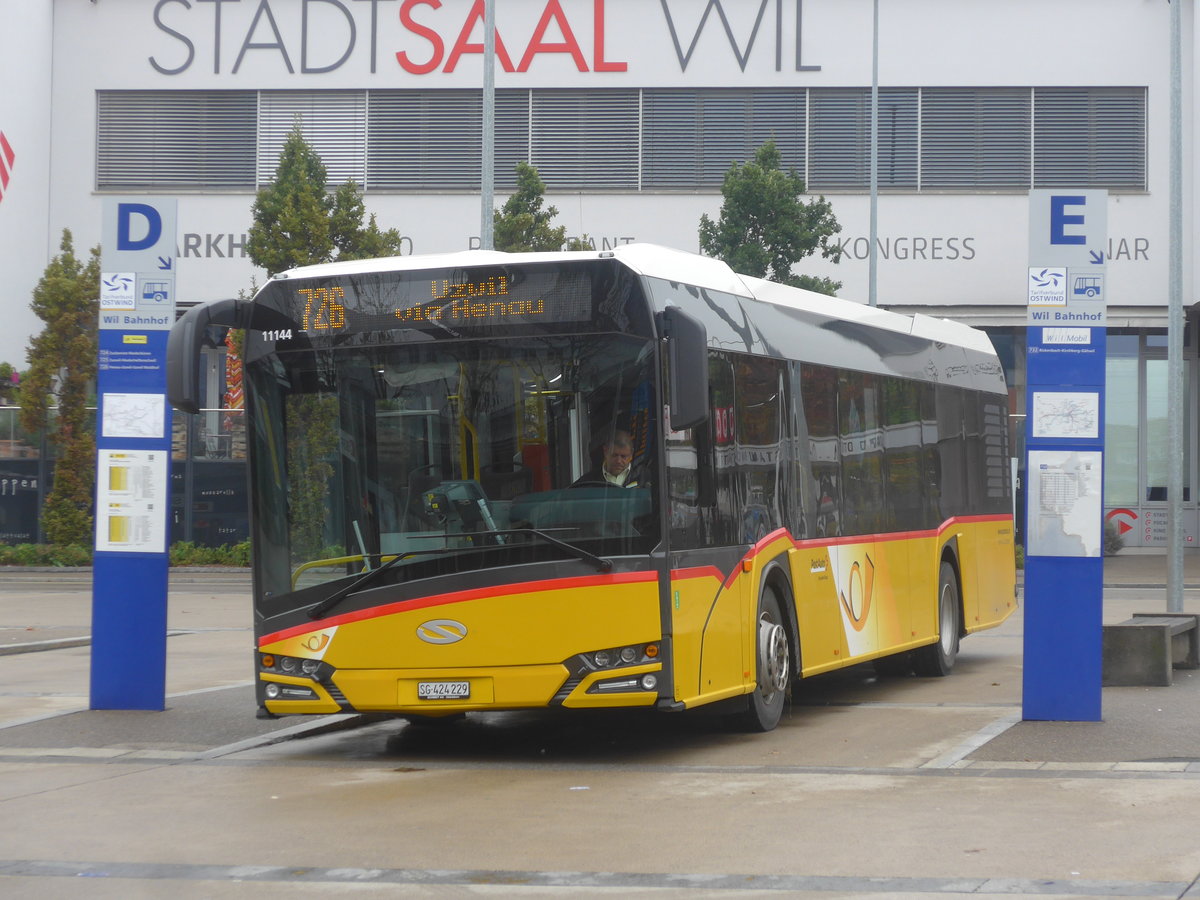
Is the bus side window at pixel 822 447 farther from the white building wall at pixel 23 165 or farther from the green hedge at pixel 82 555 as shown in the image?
the white building wall at pixel 23 165

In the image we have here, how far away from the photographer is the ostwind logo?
126 feet

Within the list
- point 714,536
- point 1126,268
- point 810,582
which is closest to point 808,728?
point 810,582

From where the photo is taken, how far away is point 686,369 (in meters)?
9.55

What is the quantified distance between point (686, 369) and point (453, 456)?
1542 mm

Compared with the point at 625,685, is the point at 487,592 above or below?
above

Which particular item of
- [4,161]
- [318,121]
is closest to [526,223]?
[318,121]

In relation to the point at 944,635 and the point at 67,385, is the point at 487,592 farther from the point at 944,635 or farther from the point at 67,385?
the point at 67,385

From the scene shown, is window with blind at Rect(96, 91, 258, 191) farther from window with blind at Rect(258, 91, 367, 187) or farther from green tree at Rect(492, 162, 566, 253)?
green tree at Rect(492, 162, 566, 253)

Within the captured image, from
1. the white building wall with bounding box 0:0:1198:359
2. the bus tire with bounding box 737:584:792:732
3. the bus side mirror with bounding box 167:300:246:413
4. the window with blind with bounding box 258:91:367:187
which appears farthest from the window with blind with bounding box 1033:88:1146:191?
the bus side mirror with bounding box 167:300:246:413

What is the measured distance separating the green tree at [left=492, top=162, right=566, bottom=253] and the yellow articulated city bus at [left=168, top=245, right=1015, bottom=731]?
20.5 m

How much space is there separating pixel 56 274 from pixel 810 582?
84.4 feet

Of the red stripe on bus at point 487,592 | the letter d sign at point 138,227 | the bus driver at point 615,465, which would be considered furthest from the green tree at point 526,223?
the bus driver at point 615,465

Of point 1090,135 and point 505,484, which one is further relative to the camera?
point 1090,135

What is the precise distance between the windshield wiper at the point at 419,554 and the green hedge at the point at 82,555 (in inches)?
969
